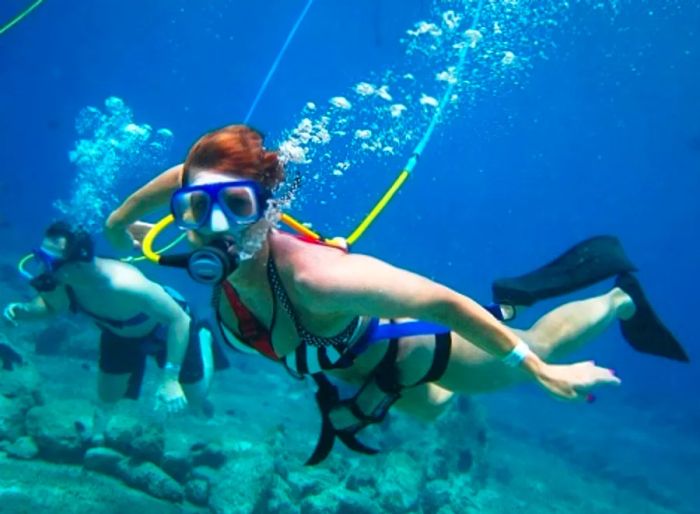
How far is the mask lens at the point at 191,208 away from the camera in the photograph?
2615mm

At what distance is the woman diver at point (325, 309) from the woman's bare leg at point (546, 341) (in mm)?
12

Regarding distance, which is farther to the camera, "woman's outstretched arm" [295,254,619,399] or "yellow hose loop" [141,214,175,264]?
"yellow hose loop" [141,214,175,264]

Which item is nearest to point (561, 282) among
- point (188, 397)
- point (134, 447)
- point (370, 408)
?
point (370, 408)

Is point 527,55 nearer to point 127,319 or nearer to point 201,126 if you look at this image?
point 127,319

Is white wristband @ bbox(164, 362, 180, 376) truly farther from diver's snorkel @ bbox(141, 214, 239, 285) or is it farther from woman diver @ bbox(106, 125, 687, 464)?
diver's snorkel @ bbox(141, 214, 239, 285)

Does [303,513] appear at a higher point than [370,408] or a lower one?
lower

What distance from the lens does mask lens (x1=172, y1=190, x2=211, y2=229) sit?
8.58ft

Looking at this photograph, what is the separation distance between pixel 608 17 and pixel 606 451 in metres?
21.8

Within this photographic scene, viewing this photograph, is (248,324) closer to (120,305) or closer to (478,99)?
(120,305)

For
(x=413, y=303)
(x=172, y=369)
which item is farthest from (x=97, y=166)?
(x=413, y=303)

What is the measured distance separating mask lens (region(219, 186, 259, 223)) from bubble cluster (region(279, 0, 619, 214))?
148cm

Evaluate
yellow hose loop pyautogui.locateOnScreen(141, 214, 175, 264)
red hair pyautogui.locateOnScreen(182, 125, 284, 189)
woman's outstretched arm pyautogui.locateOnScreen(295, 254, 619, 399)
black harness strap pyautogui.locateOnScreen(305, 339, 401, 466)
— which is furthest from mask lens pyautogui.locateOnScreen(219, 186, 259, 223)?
black harness strap pyautogui.locateOnScreen(305, 339, 401, 466)

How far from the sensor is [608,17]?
28547 mm

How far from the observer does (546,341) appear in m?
4.18
